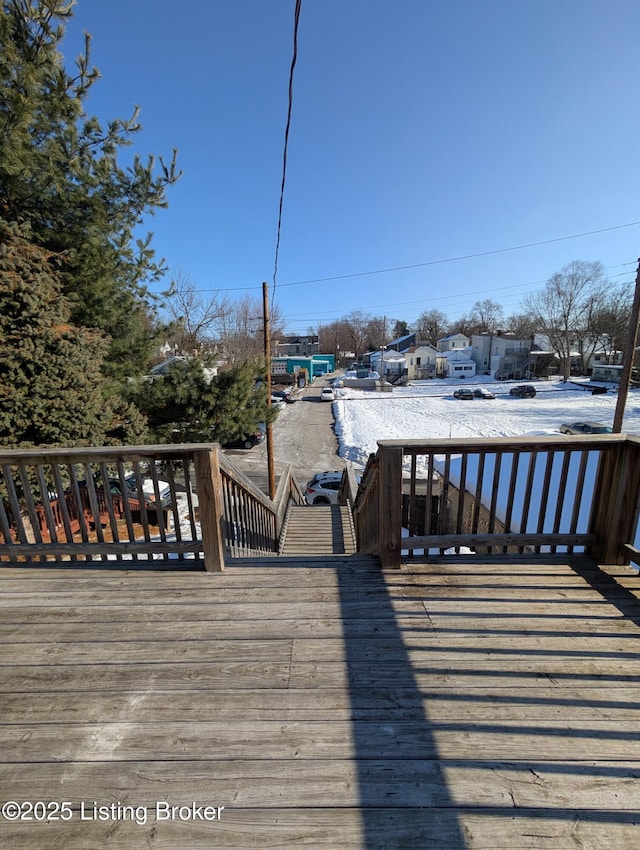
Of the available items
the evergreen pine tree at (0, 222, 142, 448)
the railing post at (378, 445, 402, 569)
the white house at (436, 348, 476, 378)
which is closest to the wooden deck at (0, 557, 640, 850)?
the railing post at (378, 445, 402, 569)

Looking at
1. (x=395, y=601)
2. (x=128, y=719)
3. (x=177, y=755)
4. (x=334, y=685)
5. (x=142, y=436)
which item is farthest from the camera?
(x=142, y=436)

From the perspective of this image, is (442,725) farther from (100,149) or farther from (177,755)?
(100,149)

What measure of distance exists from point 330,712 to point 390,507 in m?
1.25

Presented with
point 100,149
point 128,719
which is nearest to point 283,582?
point 128,719

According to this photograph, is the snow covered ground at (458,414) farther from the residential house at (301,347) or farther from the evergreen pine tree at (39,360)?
the residential house at (301,347)

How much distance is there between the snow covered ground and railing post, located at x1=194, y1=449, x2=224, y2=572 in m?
13.1

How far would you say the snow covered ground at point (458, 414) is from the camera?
755 inches

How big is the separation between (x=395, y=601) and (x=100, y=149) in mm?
7221

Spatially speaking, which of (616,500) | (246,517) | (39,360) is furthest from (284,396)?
(616,500)

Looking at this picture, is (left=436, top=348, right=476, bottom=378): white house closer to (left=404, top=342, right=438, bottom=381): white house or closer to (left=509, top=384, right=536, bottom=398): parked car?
(left=404, top=342, right=438, bottom=381): white house

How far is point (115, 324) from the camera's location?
6.32m

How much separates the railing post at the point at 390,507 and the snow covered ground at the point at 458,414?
12.6m

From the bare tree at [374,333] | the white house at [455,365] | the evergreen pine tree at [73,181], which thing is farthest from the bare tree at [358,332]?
the evergreen pine tree at [73,181]

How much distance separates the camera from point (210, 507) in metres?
2.51
